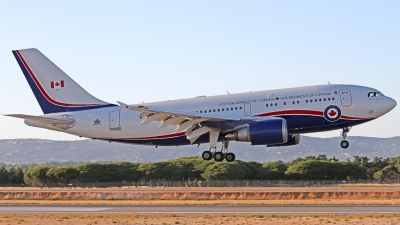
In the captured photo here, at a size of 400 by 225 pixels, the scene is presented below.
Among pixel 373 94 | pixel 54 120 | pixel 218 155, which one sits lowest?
pixel 218 155

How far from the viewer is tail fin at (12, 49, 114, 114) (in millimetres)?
50156

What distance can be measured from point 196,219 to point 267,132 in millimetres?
10254

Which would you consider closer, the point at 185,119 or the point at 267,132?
the point at 267,132

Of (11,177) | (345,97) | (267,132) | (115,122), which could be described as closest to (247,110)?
(267,132)

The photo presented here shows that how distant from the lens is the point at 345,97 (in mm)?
43344

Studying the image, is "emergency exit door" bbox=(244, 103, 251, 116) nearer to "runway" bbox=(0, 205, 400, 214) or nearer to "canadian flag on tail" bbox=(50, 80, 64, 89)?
"runway" bbox=(0, 205, 400, 214)

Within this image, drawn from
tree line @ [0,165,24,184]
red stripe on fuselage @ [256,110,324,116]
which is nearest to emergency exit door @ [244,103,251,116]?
red stripe on fuselage @ [256,110,324,116]

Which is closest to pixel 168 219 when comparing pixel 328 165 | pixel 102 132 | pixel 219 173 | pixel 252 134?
pixel 252 134

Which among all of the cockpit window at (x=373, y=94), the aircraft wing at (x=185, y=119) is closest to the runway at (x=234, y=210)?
the aircraft wing at (x=185, y=119)

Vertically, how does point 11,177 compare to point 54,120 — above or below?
below

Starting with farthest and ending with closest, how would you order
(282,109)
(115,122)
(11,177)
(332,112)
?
(11,177) → (115,122) → (282,109) → (332,112)

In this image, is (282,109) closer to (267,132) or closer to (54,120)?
(267,132)

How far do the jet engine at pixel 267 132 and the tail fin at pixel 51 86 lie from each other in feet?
40.2

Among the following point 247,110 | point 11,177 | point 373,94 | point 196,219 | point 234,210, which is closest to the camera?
point 196,219
